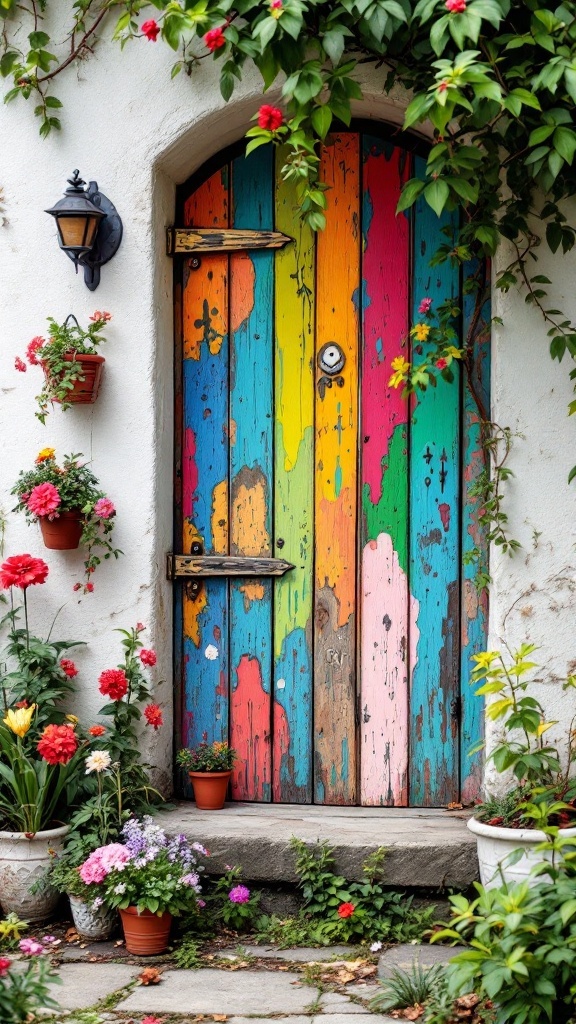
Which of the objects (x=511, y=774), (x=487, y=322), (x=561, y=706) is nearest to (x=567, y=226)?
(x=487, y=322)

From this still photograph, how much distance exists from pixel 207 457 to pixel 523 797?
1625mm

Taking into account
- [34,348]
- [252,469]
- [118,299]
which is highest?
[118,299]

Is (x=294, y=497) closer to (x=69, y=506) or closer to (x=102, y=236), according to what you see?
(x=69, y=506)

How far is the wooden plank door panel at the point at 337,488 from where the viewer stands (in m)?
3.90

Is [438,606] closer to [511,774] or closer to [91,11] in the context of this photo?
[511,774]

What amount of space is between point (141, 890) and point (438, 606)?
137 cm

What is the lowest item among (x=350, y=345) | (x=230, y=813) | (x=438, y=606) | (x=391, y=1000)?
(x=391, y=1000)

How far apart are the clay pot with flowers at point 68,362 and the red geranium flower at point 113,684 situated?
92cm

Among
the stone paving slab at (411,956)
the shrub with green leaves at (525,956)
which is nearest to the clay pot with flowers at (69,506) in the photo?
the stone paving slab at (411,956)

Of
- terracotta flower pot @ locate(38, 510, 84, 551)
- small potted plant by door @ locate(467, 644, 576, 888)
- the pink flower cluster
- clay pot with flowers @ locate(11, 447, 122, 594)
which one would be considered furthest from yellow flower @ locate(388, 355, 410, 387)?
the pink flower cluster

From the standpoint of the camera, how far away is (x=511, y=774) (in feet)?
11.7

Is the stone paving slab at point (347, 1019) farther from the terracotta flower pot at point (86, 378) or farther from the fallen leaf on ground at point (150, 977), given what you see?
the terracotta flower pot at point (86, 378)

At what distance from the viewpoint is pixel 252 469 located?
3.98m

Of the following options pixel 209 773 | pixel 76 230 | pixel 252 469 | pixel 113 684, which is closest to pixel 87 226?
pixel 76 230
